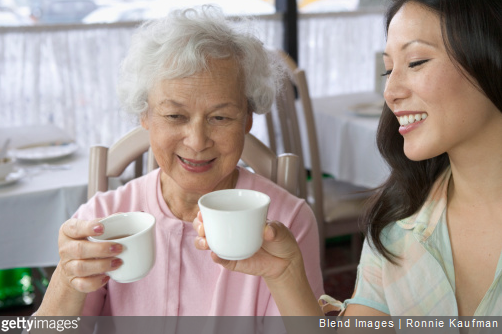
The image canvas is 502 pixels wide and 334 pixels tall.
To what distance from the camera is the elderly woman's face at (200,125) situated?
1380 mm

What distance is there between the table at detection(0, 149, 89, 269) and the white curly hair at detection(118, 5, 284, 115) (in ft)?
2.74

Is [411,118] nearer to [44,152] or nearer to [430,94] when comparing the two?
[430,94]

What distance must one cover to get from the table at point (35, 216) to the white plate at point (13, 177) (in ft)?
0.07

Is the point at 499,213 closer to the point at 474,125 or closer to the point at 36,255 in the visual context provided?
the point at 474,125

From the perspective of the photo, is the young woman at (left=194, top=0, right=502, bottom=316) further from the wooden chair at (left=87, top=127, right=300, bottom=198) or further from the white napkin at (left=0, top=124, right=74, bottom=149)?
the white napkin at (left=0, top=124, right=74, bottom=149)

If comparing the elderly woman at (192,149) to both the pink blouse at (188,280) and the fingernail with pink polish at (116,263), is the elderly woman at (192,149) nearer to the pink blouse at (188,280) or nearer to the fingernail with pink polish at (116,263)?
the pink blouse at (188,280)

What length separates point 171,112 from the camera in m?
1.39

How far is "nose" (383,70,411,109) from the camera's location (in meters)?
1.17

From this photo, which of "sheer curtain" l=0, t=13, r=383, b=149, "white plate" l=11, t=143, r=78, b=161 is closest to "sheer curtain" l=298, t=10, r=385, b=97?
"sheer curtain" l=0, t=13, r=383, b=149

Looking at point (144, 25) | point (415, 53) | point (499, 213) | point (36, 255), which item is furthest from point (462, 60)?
point (36, 255)

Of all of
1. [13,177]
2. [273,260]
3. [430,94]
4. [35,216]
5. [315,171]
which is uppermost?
[430,94]

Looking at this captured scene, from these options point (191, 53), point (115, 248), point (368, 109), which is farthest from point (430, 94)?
point (368, 109)

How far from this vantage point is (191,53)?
1.37m

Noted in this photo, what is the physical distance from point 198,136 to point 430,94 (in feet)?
1.80
